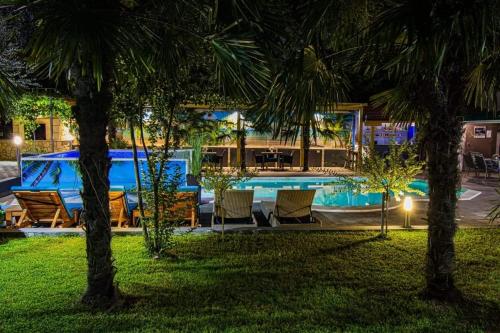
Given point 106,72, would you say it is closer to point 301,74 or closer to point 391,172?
point 301,74

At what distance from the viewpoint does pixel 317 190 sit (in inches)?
575

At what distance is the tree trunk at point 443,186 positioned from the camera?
469 cm

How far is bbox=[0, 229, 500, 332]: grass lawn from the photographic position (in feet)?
14.3

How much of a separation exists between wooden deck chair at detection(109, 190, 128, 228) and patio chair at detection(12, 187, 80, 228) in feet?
2.55

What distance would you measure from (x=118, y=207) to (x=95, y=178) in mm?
4064

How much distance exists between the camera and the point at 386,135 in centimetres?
2527

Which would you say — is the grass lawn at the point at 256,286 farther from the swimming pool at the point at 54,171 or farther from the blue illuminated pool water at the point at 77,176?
the swimming pool at the point at 54,171

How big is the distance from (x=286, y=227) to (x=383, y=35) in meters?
5.14

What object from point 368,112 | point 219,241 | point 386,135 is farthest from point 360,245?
point 386,135

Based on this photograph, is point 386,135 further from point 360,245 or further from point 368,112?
point 360,245

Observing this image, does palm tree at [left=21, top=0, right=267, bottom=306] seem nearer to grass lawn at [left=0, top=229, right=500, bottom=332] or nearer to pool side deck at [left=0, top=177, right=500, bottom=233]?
grass lawn at [left=0, top=229, right=500, bottom=332]

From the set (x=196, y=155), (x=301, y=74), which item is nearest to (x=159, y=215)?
(x=301, y=74)

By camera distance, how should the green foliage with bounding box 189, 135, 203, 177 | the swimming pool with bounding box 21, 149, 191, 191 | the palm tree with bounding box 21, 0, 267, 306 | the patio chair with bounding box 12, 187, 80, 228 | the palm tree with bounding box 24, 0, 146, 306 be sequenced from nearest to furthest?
1. the palm tree with bounding box 21, 0, 267, 306
2. the palm tree with bounding box 24, 0, 146, 306
3. the patio chair with bounding box 12, 187, 80, 228
4. the swimming pool with bounding box 21, 149, 191, 191
5. the green foliage with bounding box 189, 135, 203, 177

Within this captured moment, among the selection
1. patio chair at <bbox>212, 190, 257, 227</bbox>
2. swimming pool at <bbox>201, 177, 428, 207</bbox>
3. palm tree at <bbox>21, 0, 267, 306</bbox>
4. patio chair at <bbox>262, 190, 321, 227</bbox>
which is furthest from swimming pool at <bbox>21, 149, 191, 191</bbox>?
palm tree at <bbox>21, 0, 267, 306</bbox>
